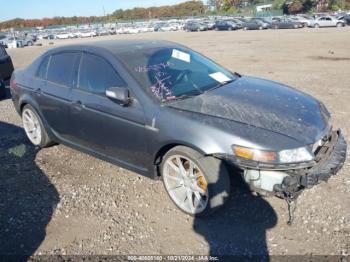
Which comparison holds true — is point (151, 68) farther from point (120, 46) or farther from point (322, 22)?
point (322, 22)

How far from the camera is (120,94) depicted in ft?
12.3

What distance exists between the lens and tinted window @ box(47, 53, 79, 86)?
15.3 ft

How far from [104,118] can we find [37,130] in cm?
190

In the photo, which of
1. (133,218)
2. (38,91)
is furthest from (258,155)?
(38,91)

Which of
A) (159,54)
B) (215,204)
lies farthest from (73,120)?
(215,204)

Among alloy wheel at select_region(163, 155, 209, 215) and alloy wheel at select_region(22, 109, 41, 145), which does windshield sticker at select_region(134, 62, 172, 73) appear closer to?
alloy wheel at select_region(163, 155, 209, 215)

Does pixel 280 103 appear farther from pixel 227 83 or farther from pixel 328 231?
pixel 328 231

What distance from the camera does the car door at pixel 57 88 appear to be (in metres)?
4.63

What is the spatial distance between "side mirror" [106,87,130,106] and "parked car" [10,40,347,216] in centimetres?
1

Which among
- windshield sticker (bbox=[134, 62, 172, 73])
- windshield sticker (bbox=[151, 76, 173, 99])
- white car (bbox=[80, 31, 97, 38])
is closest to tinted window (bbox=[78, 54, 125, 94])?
windshield sticker (bbox=[134, 62, 172, 73])

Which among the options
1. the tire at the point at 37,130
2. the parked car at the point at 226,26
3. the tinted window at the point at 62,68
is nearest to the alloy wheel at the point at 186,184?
the tinted window at the point at 62,68

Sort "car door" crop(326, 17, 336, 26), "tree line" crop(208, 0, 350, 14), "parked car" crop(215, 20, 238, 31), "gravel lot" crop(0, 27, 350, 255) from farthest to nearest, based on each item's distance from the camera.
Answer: "tree line" crop(208, 0, 350, 14)
"parked car" crop(215, 20, 238, 31)
"car door" crop(326, 17, 336, 26)
"gravel lot" crop(0, 27, 350, 255)

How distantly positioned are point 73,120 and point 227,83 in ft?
6.45

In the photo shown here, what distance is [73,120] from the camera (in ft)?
15.0
